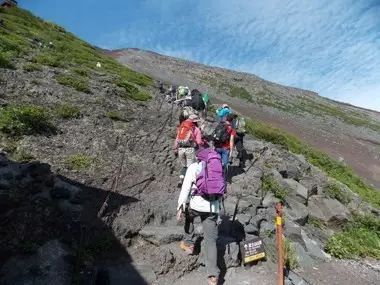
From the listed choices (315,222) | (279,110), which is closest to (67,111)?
(315,222)

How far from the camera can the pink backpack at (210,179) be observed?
8.87m

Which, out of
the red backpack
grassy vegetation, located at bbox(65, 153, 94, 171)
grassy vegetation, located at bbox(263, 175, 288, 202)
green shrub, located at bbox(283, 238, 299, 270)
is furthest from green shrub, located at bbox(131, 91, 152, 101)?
green shrub, located at bbox(283, 238, 299, 270)

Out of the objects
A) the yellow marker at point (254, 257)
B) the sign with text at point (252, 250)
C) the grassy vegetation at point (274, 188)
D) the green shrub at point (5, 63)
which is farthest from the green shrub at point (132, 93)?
the yellow marker at point (254, 257)

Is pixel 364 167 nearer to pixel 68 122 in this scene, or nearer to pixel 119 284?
pixel 68 122

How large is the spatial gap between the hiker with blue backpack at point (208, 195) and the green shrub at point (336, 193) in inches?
427

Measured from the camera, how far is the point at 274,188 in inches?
627

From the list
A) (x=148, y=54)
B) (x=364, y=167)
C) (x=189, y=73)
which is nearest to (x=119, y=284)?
(x=364, y=167)

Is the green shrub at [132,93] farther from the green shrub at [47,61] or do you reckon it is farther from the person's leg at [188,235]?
the person's leg at [188,235]

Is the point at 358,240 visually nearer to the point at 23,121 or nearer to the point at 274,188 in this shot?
the point at 274,188

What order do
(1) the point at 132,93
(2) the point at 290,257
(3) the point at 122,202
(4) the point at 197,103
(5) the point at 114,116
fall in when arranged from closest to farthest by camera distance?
(2) the point at 290,257, (3) the point at 122,202, (5) the point at 114,116, (4) the point at 197,103, (1) the point at 132,93

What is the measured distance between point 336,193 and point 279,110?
1662 inches

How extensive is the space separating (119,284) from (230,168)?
835 centimetres

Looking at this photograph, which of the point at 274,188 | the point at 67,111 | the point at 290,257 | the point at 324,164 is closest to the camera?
the point at 290,257

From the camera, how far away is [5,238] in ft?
30.5
